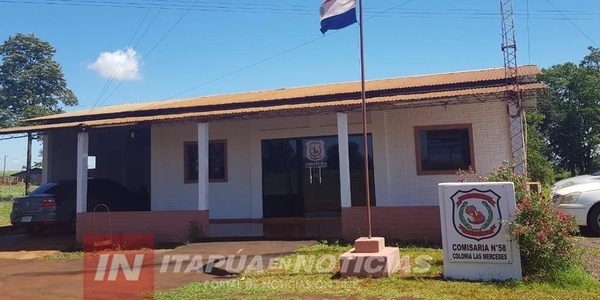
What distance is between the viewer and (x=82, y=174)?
11.6m

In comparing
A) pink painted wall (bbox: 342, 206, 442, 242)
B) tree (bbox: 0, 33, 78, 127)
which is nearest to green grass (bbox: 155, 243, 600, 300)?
pink painted wall (bbox: 342, 206, 442, 242)

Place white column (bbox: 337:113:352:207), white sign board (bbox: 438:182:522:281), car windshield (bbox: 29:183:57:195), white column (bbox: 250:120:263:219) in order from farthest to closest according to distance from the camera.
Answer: white column (bbox: 250:120:263:219) < car windshield (bbox: 29:183:57:195) < white column (bbox: 337:113:352:207) < white sign board (bbox: 438:182:522:281)

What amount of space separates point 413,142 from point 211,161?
5824mm

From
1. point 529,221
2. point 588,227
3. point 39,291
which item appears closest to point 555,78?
point 588,227

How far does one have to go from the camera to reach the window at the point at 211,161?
13.5m

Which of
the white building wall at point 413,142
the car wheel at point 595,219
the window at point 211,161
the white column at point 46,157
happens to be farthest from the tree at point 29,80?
the car wheel at point 595,219

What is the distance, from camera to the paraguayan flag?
7.66m

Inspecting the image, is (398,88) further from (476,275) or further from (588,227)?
(476,275)

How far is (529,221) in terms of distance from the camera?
6.17 meters

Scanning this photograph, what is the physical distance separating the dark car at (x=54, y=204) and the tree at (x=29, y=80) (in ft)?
126

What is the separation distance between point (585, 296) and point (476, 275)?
4.37 feet

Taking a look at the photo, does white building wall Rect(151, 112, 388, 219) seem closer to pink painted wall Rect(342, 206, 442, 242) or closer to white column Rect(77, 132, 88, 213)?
white column Rect(77, 132, 88, 213)

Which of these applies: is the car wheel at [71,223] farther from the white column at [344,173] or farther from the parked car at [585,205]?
the parked car at [585,205]

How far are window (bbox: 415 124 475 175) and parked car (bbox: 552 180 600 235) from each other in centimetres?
212
